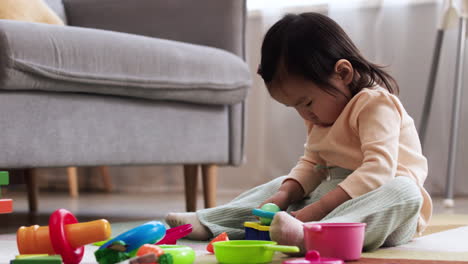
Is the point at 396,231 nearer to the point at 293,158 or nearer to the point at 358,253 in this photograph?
the point at 358,253

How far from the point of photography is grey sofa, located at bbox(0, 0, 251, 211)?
126 cm

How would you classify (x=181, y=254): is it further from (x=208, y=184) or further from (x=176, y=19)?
(x=176, y=19)

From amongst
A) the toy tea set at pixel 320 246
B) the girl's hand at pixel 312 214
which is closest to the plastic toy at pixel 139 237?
the toy tea set at pixel 320 246

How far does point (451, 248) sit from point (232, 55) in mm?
880

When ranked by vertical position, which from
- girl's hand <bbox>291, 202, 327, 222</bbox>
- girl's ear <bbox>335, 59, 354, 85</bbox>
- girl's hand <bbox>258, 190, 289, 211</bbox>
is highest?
girl's ear <bbox>335, 59, 354, 85</bbox>

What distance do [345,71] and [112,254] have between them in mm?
524

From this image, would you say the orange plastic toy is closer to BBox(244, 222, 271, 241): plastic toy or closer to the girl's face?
BBox(244, 222, 271, 241): plastic toy

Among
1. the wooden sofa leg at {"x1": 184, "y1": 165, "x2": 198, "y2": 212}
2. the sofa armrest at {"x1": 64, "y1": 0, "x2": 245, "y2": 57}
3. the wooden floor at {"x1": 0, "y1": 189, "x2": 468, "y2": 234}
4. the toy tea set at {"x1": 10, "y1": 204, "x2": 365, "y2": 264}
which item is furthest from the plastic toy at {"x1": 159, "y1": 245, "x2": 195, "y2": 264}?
the sofa armrest at {"x1": 64, "y1": 0, "x2": 245, "y2": 57}

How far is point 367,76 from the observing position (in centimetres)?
111

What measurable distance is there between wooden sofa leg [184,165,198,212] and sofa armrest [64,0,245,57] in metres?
0.35

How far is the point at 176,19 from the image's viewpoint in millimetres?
1872

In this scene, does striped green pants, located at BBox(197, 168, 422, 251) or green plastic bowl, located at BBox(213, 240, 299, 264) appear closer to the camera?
green plastic bowl, located at BBox(213, 240, 299, 264)

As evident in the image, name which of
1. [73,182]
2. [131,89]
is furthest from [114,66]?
[73,182]

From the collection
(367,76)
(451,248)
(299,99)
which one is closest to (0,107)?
(299,99)
